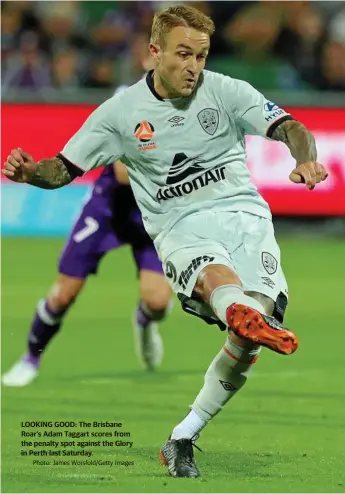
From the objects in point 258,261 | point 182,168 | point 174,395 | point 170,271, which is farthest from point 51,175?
point 174,395

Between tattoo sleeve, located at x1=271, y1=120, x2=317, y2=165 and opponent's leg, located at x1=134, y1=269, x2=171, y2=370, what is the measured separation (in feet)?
10.3

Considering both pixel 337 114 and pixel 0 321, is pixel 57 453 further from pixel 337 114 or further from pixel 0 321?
pixel 337 114

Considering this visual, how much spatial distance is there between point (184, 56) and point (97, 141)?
0.64m

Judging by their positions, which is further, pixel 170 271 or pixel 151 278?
pixel 151 278

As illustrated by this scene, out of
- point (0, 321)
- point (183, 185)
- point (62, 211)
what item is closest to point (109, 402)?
point (183, 185)

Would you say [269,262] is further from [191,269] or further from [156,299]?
[156,299]

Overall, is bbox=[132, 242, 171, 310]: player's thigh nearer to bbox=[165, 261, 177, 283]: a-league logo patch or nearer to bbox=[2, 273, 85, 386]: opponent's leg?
bbox=[2, 273, 85, 386]: opponent's leg

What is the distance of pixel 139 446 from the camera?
22.8ft

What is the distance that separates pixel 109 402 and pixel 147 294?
3.79 feet

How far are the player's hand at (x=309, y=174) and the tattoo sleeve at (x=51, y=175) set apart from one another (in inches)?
49.1

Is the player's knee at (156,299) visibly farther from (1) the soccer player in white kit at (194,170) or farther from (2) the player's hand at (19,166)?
(2) the player's hand at (19,166)

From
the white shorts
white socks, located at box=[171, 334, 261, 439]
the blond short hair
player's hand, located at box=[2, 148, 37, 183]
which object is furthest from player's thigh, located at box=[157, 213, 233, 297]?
the blond short hair

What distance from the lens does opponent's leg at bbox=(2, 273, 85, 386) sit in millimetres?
9125

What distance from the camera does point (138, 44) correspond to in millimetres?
17891
